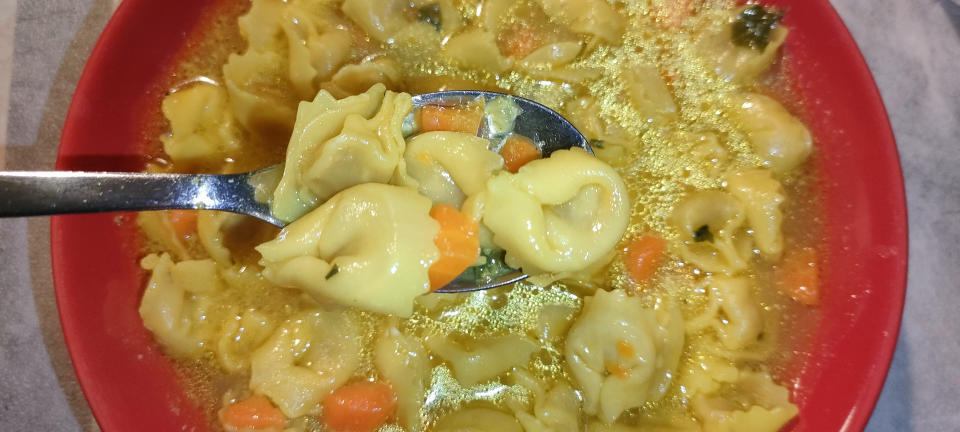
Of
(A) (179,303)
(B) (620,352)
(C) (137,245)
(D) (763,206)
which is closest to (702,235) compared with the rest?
(D) (763,206)

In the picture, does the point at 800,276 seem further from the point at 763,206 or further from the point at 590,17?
the point at 590,17

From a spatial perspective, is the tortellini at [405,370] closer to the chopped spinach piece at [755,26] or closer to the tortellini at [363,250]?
the tortellini at [363,250]

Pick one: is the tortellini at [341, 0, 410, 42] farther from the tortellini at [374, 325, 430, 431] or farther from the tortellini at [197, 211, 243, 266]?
the tortellini at [374, 325, 430, 431]

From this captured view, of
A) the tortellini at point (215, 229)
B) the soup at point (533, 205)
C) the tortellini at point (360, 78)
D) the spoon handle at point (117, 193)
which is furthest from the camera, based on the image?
the tortellini at point (360, 78)

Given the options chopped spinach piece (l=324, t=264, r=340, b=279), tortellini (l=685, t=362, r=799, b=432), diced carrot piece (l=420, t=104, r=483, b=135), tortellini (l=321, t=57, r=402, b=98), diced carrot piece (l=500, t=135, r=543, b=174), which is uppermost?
tortellini (l=321, t=57, r=402, b=98)

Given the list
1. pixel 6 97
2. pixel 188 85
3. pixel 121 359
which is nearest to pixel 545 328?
pixel 121 359

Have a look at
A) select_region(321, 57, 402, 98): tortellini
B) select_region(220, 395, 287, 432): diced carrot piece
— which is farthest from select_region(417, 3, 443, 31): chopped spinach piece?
select_region(220, 395, 287, 432): diced carrot piece

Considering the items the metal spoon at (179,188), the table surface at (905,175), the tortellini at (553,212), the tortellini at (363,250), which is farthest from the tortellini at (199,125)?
the tortellini at (553,212)

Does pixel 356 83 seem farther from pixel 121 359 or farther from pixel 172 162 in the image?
pixel 121 359
